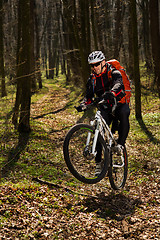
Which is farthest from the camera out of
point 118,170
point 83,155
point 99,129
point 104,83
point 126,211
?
point 118,170

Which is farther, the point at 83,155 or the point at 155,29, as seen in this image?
the point at 155,29

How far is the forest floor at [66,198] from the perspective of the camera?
476cm

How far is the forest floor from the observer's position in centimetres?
476

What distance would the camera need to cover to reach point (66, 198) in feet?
19.3

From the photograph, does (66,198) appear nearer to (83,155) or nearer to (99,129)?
(83,155)

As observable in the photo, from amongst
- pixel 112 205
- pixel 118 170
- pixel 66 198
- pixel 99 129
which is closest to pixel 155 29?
pixel 118 170

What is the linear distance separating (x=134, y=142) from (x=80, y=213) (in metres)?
5.42

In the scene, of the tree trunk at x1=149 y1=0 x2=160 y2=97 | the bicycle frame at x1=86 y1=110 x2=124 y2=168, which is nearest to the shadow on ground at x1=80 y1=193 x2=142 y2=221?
the bicycle frame at x1=86 y1=110 x2=124 y2=168

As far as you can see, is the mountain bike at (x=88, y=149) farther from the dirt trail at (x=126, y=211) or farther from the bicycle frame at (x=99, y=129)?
the dirt trail at (x=126, y=211)

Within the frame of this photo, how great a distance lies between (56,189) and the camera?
20.5 ft

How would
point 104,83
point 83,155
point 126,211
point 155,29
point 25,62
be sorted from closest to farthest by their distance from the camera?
point 83,155 → point 126,211 → point 104,83 → point 25,62 → point 155,29

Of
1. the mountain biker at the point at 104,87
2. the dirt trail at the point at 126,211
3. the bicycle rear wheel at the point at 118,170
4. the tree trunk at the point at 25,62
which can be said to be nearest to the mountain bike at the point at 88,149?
the mountain biker at the point at 104,87

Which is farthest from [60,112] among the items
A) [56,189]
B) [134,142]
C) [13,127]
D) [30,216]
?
[30,216]

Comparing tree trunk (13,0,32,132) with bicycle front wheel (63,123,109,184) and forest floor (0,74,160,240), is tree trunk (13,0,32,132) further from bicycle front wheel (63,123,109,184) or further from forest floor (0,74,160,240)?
bicycle front wheel (63,123,109,184)
